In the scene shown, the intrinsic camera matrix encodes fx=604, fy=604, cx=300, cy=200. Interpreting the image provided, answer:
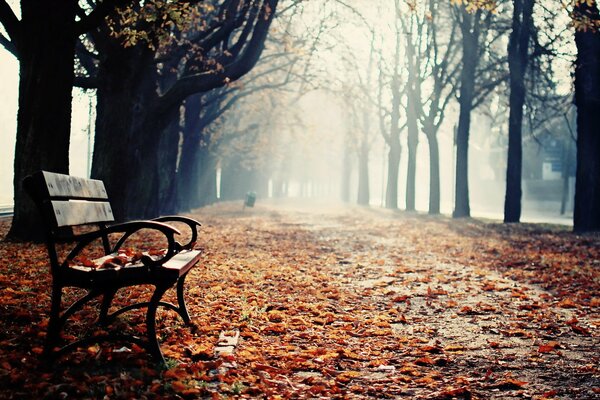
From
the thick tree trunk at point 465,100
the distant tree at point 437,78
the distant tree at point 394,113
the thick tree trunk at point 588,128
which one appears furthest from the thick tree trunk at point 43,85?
the distant tree at point 394,113

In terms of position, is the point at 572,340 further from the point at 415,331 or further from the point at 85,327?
the point at 85,327

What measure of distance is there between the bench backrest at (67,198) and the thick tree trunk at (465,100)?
20.8 metres

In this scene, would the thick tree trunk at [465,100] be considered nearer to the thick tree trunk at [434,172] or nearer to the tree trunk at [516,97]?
the tree trunk at [516,97]

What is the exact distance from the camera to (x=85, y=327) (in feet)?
15.6

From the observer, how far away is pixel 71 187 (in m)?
4.59

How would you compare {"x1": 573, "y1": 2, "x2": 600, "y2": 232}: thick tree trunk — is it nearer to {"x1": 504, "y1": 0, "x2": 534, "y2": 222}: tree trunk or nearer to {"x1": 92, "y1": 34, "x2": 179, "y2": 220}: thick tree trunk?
{"x1": 504, "y1": 0, "x2": 534, "y2": 222}: tree trunk

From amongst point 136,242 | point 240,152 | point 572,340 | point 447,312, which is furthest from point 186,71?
point 240,152

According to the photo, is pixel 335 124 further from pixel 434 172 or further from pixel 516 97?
pixel 516 97

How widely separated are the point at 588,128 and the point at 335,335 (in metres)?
13.4

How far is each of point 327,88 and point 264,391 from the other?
22.8 metres

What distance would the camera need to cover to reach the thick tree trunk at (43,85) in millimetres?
9039

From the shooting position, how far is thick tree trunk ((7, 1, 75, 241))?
29.7 ft

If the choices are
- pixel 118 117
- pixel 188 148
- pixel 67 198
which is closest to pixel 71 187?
pixel 67 198

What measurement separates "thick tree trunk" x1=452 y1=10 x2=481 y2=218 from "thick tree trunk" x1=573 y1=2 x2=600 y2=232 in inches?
322
